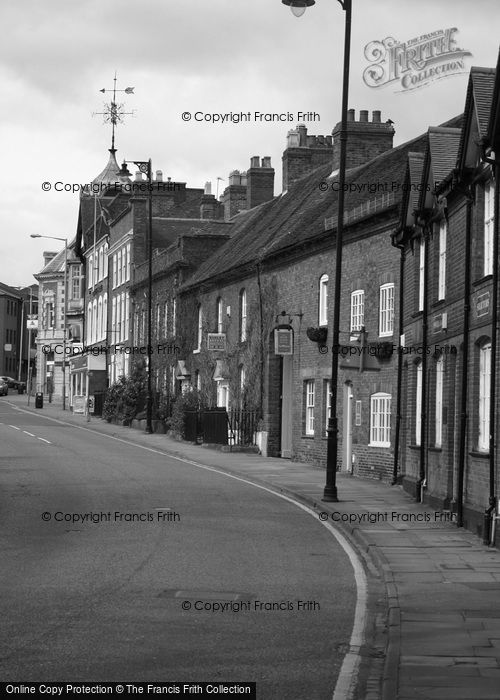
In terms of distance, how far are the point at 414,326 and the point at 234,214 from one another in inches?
1323

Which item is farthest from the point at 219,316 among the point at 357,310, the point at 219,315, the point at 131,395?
the point at 357,310

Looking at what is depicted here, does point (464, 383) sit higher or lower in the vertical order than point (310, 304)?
lower

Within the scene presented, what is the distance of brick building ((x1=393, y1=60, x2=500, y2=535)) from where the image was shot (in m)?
18.9

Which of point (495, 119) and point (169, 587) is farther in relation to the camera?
point (495, 119)

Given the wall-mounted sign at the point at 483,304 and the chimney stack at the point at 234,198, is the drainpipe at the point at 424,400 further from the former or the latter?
the chimney stack at the point at 234,198

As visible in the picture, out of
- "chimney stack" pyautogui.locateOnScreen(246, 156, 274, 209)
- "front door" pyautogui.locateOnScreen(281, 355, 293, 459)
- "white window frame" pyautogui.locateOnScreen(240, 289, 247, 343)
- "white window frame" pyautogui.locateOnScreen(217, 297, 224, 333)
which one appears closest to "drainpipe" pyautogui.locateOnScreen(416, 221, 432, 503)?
"front door" pyautogui.locateOnScreen(281, 355, 293, 459)

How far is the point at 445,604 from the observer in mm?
12203

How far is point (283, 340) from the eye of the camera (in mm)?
36250

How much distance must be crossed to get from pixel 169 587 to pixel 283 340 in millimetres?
23447

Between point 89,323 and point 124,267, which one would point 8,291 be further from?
point 124,267

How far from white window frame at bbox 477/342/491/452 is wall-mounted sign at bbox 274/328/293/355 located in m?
17.0

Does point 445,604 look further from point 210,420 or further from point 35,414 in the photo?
point 35,414

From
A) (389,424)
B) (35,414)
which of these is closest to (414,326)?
(389,424)

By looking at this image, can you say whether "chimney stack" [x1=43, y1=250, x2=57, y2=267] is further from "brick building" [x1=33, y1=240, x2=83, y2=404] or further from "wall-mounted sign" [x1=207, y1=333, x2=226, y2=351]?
"wall-mounted sign" [x1=207, y1=333, x2=226, y2=351]
